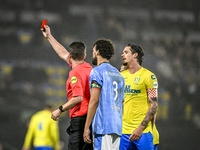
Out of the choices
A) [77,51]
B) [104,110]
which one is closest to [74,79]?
[77,51]

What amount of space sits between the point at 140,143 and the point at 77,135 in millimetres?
872

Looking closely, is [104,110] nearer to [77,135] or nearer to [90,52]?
[77,135]

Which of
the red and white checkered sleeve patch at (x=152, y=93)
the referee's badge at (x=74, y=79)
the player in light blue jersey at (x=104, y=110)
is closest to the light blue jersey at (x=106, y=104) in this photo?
the player in light blue jersey at (x=104, y=110)

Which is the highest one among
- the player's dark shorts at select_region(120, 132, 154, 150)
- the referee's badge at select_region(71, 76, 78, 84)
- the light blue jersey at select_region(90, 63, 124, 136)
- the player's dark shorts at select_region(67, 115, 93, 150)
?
the referee's badge at select_region(71, 76, 78, 84)

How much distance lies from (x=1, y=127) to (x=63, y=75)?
216cm

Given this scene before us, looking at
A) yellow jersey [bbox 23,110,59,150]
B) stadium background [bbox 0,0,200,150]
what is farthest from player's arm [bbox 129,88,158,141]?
stadium background [bbox 0,0,200,150]

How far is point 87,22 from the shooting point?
290 inches

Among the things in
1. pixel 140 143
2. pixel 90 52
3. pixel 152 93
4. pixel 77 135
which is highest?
pixel 90 52

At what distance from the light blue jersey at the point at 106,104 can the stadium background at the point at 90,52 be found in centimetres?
475

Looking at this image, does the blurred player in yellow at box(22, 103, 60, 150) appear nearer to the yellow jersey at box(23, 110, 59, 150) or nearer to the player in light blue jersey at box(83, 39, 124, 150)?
the yellow jersey at box(23, 110, 59, 150)

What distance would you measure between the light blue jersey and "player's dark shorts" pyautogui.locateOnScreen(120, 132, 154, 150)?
0.75 metres

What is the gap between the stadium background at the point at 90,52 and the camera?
6.90 m

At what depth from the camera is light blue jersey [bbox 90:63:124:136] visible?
2246 millimetres

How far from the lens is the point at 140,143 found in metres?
3.00
